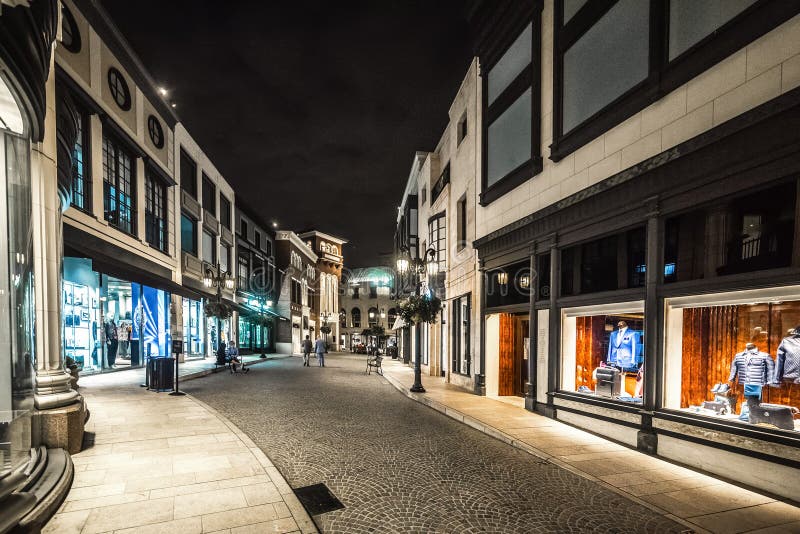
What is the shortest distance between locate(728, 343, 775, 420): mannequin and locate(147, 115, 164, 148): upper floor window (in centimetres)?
2251

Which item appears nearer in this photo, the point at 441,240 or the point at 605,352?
the point at 605,352

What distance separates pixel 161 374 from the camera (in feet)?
38.5

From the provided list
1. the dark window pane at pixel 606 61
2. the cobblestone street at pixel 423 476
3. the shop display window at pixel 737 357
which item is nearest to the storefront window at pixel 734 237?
the shop display window at pixel 737 357

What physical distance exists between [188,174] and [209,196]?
3052 millimetres

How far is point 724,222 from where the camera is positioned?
5793 mm

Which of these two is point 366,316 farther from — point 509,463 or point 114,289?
point 509,463

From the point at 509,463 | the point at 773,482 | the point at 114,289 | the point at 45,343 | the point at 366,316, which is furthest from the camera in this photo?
the point at 366,316


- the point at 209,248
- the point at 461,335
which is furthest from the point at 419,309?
the point at 209,248

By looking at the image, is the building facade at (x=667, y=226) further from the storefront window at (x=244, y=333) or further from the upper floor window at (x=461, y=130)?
the storefront window at (x=244, y=333)

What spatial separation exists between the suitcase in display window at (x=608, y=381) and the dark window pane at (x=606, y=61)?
549 cm

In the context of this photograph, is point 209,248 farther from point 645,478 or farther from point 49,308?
point 645,478

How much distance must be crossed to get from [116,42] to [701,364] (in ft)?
68.9

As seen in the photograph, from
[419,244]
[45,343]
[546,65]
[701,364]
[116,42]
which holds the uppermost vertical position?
[116,42]

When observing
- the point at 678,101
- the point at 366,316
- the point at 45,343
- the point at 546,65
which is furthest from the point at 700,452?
the point at 366,316
